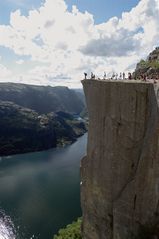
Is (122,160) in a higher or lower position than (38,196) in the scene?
higher

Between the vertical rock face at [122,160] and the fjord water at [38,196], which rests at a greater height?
the vertical rock face at [122,160]

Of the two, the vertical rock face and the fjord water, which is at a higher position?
the vertical rock face

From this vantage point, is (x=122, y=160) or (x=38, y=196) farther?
(x=38, y=196)

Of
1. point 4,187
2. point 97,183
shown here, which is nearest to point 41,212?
point 4,187

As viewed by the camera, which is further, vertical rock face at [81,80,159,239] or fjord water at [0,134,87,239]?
fjord water at [0,134,87,239]

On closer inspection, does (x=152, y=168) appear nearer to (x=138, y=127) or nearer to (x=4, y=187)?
(x=138, y=127)
